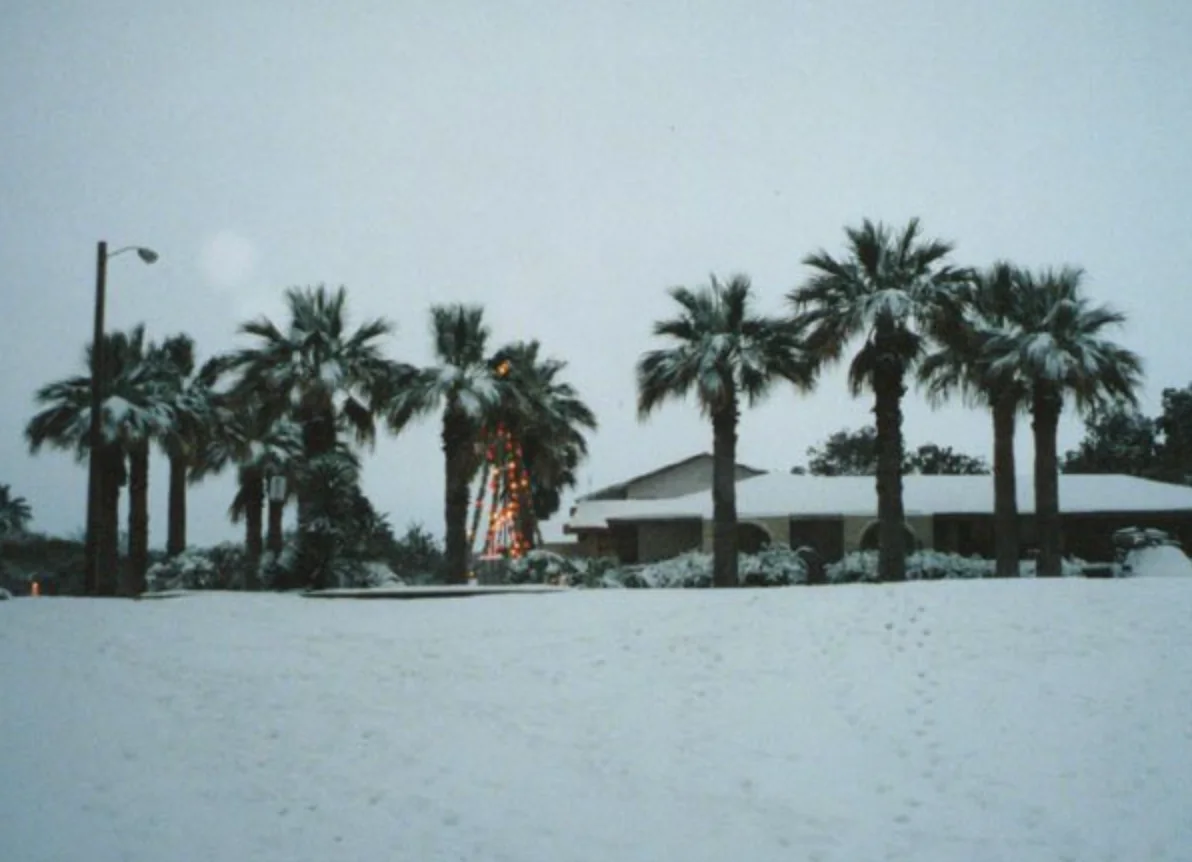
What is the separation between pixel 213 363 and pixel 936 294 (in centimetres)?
2148

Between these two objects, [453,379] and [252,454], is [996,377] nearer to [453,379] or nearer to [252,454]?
[453,379]

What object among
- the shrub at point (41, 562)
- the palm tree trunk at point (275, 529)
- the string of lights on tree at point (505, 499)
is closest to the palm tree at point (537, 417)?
the string of lights on tree at point (505, 499)

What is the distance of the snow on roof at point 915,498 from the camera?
34.8 meters

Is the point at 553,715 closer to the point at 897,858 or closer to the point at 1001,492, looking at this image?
the point at 897,858

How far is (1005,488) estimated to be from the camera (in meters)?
28.2

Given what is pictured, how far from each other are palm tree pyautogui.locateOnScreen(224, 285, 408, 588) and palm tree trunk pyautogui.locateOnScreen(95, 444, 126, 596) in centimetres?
363

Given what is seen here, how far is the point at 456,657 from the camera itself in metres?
13.3

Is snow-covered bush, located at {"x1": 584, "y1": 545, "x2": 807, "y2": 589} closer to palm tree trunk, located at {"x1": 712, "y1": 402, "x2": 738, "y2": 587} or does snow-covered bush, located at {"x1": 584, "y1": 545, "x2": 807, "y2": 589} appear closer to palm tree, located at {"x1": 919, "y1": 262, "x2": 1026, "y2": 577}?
palm tree trunk, located at {"x1": 712, "y1": 402, "x2": 738, "y2": 587}

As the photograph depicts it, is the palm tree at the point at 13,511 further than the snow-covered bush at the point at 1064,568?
Yes

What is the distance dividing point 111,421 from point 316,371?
5304 millimetres

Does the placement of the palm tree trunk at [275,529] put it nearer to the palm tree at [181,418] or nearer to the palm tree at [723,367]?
the palm tree at [181,418]

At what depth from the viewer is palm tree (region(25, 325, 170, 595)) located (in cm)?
2902

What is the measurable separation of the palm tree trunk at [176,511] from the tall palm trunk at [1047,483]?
80.4 ft

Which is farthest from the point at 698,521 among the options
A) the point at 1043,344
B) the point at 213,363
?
the point at 213,363
